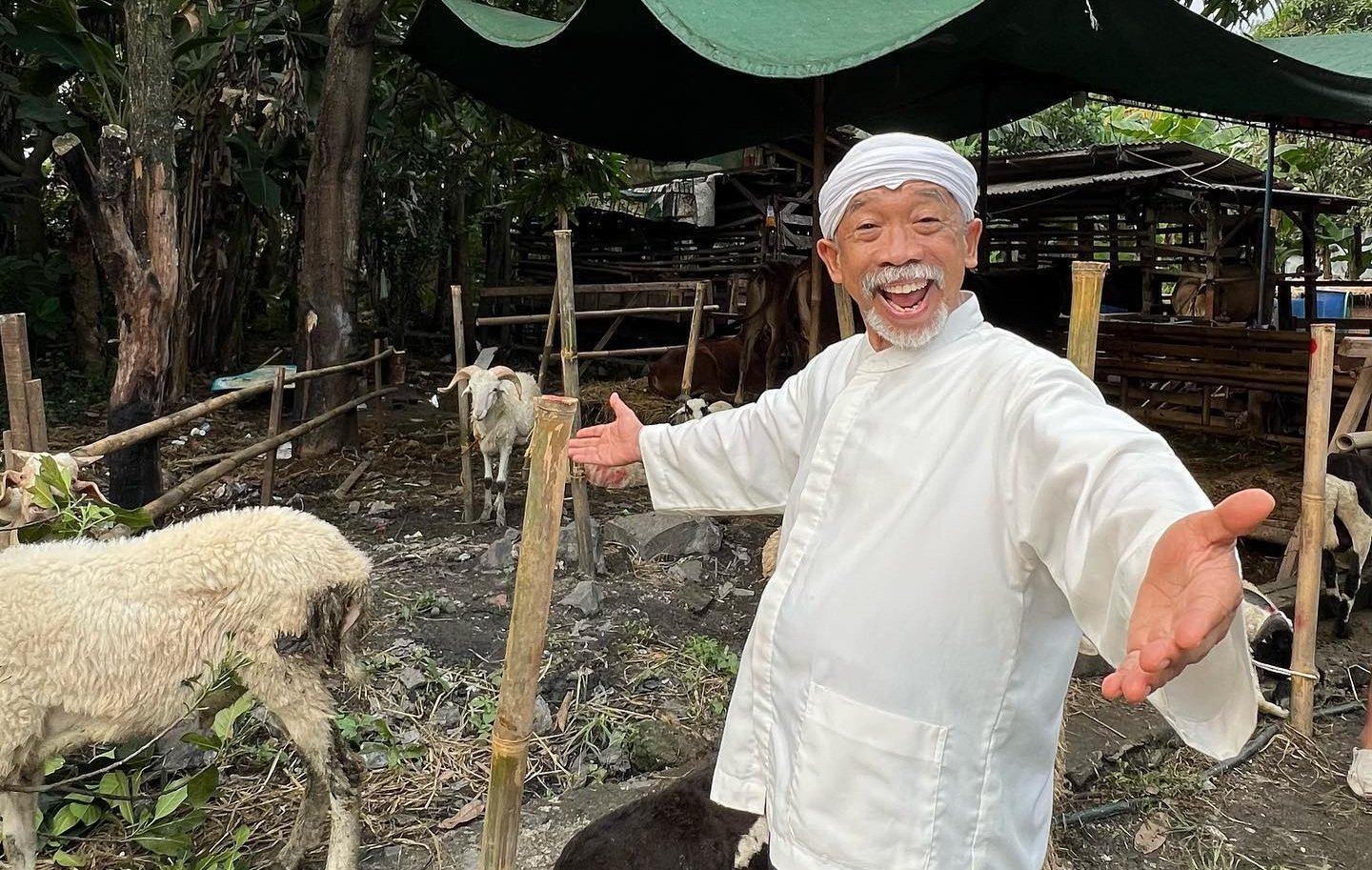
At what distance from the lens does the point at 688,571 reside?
5484mm

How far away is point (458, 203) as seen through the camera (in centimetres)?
1432

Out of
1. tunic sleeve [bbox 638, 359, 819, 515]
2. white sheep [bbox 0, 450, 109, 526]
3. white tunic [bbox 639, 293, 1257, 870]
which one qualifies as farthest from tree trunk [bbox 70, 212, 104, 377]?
white tunic [bbox 639, 293, 1257, 870]

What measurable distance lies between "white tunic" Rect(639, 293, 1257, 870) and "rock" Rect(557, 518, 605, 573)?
381cm

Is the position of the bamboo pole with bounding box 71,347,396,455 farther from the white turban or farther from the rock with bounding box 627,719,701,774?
the white turban

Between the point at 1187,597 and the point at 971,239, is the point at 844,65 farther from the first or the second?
the point at 1187,597

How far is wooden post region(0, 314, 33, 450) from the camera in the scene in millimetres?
3340

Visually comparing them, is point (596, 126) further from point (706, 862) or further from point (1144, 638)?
point (1144, 638)

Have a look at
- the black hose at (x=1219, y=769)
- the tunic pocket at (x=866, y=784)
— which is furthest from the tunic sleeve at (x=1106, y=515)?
the black hose at (x=1219, y=769)

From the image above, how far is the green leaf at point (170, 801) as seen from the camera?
278 centimetres

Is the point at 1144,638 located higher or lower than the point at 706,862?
higher

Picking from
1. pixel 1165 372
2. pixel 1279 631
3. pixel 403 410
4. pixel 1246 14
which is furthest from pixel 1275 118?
pixel 403 410

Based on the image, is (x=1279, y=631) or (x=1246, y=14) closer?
(x=1279, y=631)

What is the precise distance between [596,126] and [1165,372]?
18.8 ft

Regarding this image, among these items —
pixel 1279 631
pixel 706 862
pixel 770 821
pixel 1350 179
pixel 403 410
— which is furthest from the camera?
pixel 1350 179
